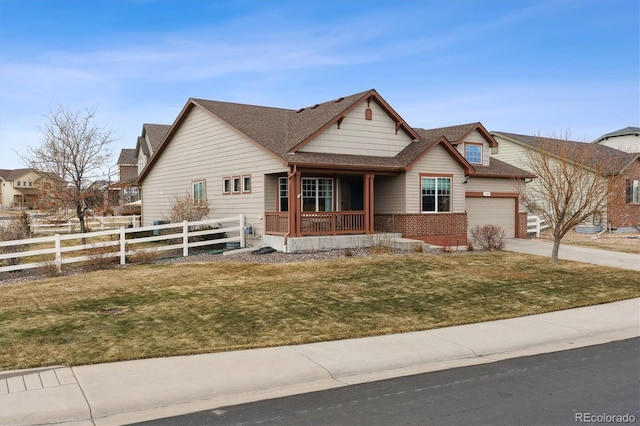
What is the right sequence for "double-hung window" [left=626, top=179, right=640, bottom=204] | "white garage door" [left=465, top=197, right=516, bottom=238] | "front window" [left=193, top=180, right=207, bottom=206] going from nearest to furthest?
"front window" [left=193, top=180, right=207, bottom=206] < "white garage door" [left=465, top=197, right=516, bottom=238] < "double-hung window" [left=626, top=179, right=640, bottom=204]

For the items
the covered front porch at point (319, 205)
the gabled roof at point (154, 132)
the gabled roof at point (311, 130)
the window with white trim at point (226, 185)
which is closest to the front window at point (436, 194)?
the gabled roof at point (311, 130)

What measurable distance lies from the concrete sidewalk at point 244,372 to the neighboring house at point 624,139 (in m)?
40.7

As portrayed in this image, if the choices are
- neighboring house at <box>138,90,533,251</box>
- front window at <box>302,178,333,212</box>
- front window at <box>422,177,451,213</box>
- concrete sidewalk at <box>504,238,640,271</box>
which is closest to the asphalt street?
concrete sidewalk at <box>504,238,640,271</box>

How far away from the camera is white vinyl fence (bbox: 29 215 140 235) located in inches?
1293

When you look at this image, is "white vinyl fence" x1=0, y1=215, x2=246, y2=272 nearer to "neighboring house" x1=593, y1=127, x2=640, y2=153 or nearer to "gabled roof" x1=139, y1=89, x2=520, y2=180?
"gabled roof" x1=139, y1=89, x2=520, y2=180

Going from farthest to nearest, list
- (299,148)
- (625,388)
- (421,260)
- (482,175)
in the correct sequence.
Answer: (482,175) < (299,148) < (421,260) < (625,388)

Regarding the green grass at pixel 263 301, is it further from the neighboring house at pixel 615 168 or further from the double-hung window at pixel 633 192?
the double-hung window at pixel 633 192

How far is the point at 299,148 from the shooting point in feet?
67.9

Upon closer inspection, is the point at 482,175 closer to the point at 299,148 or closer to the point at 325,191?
the point at 325,191

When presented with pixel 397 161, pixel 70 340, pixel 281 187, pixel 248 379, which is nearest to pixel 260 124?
pixel 281 187

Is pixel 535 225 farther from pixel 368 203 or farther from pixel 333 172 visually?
pixel 333 172

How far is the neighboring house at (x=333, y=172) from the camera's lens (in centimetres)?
2078

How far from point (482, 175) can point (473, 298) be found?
48.5ft

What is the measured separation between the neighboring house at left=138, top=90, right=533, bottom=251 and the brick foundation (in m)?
0.04
